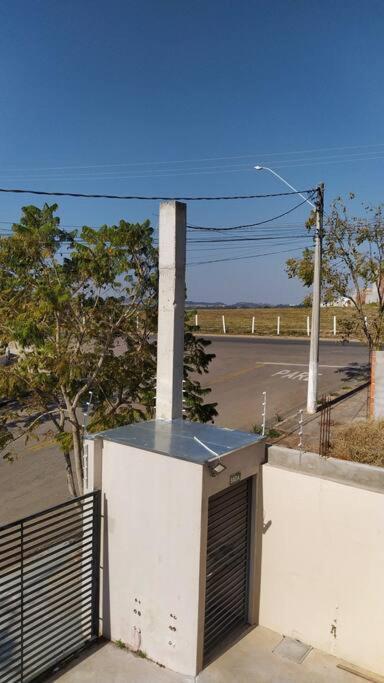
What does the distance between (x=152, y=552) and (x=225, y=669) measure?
64.3 inches

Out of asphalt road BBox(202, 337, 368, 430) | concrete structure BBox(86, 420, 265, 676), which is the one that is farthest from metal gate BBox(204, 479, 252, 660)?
asphalt road BBox(202, 337, 368, 430)

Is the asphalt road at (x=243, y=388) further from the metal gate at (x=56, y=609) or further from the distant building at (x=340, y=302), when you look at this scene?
the metal gate at (x=56, y=609)

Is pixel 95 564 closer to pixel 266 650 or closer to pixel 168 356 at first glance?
pixel 266 650

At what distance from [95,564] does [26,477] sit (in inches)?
247

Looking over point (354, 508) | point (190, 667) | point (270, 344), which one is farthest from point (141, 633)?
point (270, 344)

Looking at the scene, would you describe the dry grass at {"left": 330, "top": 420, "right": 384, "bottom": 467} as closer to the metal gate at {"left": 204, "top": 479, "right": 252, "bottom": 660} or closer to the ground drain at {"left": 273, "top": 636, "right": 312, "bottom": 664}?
the metal gate at {"left": 204, "top": 479, "right": 252, "bottom": 660}

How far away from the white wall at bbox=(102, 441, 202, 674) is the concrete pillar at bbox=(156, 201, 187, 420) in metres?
1.71

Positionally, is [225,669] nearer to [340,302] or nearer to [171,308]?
[171,308]

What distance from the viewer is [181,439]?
7.05 metres

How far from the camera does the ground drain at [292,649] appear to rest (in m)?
6.62

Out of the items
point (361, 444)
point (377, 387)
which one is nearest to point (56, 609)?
point (361, 444)

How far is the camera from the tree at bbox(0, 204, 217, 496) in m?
8.42

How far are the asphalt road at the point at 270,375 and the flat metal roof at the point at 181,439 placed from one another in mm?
7513

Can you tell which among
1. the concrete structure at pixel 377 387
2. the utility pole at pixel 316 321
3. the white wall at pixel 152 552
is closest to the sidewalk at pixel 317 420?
the concrete structure at pixel 377 387
